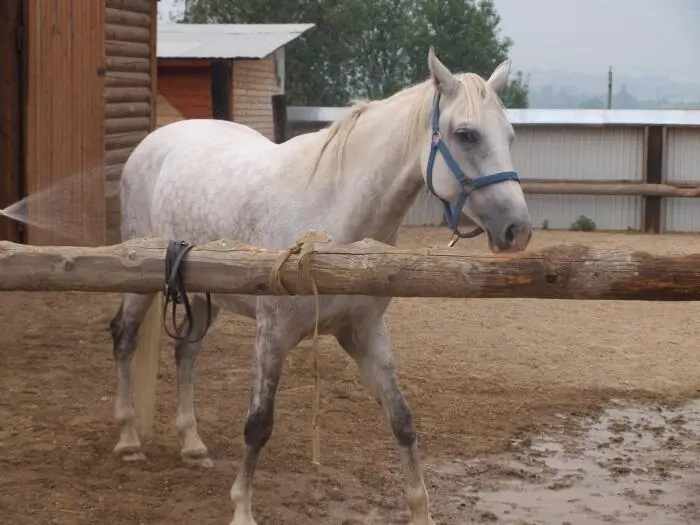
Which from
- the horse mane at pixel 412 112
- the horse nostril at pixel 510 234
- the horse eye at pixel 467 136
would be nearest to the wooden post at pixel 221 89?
the horse mane at pixel 412 112

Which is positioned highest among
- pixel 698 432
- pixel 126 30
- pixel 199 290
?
pixel 126 30

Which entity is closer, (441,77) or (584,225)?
(441,77)

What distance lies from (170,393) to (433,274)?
395cm

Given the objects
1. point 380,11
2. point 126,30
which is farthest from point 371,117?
point 380,11

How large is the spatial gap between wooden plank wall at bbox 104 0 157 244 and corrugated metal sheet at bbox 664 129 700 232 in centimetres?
947

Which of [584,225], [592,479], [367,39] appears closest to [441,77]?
[592,479]

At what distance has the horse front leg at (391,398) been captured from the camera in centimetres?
436

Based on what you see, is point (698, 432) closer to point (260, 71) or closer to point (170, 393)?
point (170, 393)

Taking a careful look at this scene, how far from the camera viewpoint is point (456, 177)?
12.6 feet

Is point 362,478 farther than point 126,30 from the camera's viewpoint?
No

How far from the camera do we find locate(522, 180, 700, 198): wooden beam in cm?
1745

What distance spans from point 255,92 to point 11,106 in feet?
36.6

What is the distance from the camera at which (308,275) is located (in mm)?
3234

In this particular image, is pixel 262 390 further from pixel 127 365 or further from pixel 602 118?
pixel 602 118
